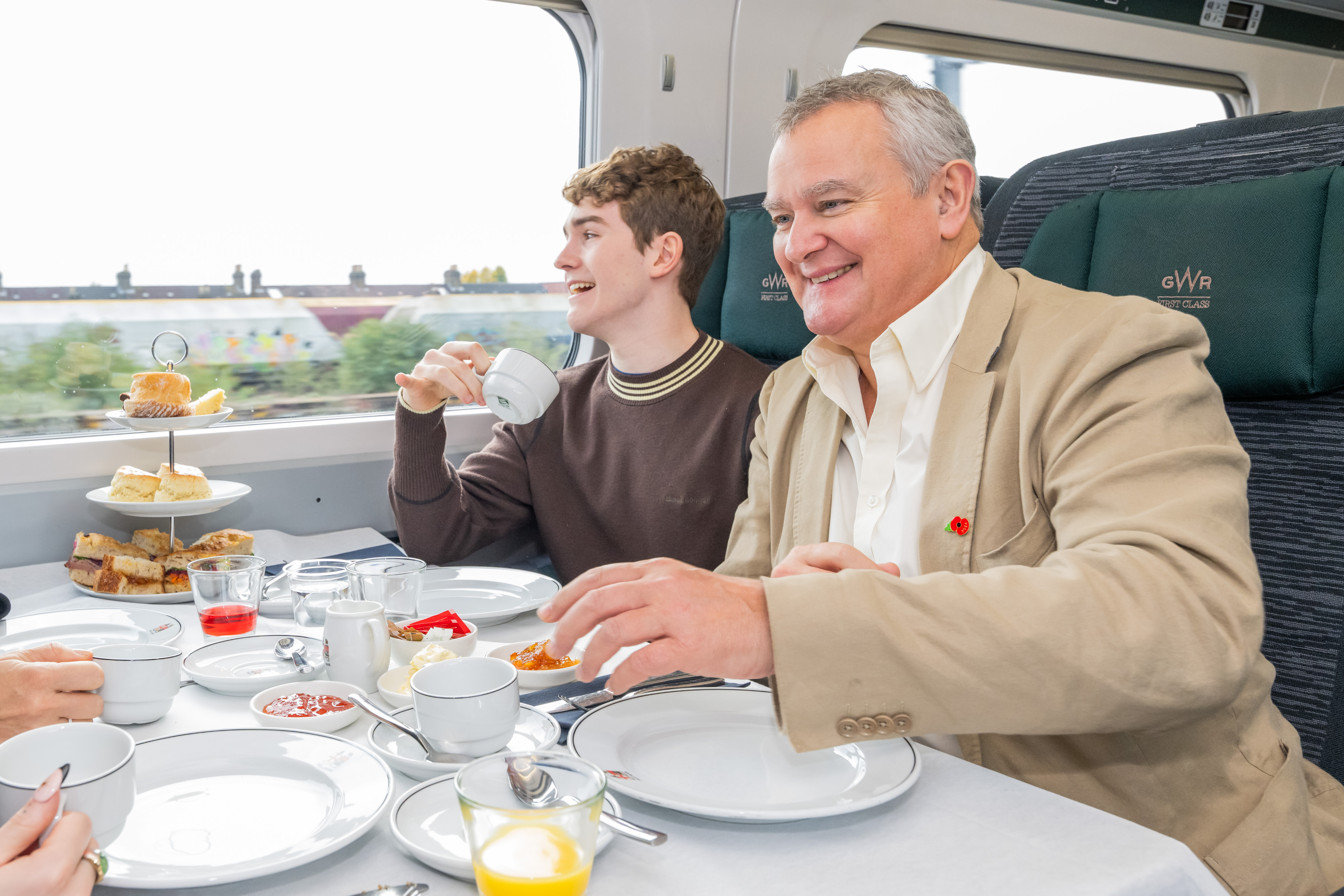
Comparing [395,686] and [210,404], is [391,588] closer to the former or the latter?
[395,686]

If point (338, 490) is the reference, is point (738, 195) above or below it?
above

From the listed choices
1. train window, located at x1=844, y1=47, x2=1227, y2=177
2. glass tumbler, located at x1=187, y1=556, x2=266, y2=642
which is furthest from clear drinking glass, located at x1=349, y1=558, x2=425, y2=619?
train window, located at x1=844, y1=47, x2=1227, y2=177

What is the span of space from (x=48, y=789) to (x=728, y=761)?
22.1 inches

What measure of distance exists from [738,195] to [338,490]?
1376mm

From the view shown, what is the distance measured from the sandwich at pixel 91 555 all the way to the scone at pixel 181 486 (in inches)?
4.5

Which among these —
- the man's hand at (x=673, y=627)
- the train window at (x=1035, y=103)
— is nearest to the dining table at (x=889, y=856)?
the man's hand at (x=673, y=627)

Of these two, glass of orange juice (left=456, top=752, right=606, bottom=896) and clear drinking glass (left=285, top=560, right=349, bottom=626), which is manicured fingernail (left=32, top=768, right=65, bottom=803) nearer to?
glass of orange juice (left=456, top=752, right=606, bottom=896)

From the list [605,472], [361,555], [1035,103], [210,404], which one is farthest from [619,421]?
[1035,103]

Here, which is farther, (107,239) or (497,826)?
(107,239)

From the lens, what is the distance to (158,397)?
5.86 feet

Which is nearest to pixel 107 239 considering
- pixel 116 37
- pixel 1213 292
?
pixel 116 37

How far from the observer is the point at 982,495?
119cm

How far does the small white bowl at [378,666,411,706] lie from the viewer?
109 cm

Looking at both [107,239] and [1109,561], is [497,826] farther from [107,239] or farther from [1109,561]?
[107,239]
